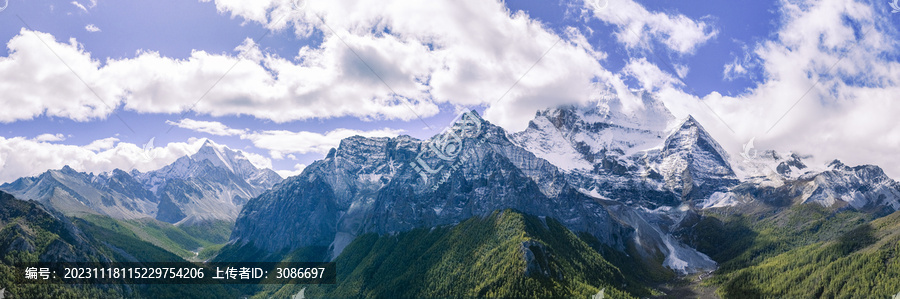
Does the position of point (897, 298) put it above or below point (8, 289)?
below

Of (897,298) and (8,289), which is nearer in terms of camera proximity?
(897,298)

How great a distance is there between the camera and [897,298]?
168750 millimetres

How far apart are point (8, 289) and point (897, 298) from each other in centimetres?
31896

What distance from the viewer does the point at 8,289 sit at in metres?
199
